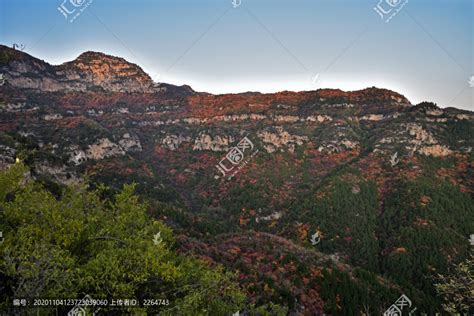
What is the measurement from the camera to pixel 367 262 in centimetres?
6253

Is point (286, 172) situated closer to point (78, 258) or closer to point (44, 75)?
point (78, 258)

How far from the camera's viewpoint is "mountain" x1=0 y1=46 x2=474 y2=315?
40688 millimetres

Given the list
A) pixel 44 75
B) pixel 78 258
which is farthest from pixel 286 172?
pixel 44 75

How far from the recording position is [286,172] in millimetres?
107312

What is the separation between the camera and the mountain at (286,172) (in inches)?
1602

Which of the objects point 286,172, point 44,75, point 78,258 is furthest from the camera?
point 44,75

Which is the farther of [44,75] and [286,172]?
[44,75]

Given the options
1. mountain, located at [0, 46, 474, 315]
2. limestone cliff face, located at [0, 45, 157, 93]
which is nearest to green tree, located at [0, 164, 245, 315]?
mountain, located at [0, 46, 474, 315]

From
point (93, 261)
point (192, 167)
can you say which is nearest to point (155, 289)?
point (93, 261)

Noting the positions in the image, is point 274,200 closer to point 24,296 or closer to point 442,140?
point 442,140

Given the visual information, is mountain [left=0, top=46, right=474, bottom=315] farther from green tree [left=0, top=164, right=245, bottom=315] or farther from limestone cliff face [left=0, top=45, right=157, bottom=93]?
green tree [left=0, top=164, right=245, bottom=315]

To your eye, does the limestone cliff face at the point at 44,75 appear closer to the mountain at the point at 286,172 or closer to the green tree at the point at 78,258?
the mountain at the point at 286,172

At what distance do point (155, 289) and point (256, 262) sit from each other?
29.4 meters

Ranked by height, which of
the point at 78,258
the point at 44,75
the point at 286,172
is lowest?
the point at 78,258
